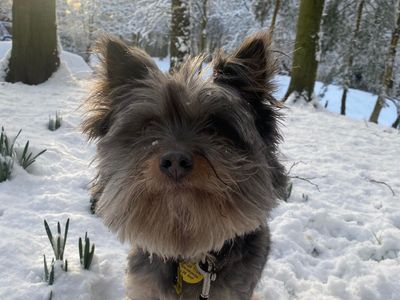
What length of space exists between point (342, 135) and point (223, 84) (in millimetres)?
6072

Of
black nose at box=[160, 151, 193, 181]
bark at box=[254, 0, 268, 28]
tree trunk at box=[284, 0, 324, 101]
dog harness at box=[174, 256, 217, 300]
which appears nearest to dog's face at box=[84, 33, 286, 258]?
black nose at box=[160, 151, 193, 181]

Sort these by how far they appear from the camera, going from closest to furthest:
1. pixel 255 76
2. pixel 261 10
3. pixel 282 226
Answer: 1. pixel 255 76
2. pixel 282 226
3. pixel 261 10

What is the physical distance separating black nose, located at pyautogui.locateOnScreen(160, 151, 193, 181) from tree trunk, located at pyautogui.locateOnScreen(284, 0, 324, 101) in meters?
9.26

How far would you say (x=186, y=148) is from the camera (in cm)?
202

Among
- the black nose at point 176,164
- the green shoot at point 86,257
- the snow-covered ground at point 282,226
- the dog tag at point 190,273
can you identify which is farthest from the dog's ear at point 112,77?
the dog tag at point 190,273

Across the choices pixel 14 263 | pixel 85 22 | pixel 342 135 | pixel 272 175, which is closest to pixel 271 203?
pixel 272 175

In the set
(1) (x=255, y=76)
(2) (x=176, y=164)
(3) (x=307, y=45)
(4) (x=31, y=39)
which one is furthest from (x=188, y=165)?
(3) (x=307, y=45)

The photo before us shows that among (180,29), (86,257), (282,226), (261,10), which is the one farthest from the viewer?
(261,10)

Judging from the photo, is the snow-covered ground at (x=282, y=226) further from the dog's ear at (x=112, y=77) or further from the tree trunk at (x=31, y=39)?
the tree trunk at (x=31, y=39)

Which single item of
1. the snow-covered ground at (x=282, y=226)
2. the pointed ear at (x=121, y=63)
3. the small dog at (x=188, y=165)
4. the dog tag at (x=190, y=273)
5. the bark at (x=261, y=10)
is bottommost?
the snow-covered ground at (x=282, y=226)

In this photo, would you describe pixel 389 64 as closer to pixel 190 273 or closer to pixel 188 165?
pixel 190 273

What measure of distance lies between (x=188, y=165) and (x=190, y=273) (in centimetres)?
82

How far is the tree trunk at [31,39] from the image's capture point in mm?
8391

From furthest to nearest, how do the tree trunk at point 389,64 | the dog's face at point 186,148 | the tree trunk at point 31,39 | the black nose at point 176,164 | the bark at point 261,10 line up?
the bark at point 261,10 → the tree trunk at point 389,64 → the tree trunk at point 31,39 → the dog's face at point 186,148 → the black nose at point 176,164
